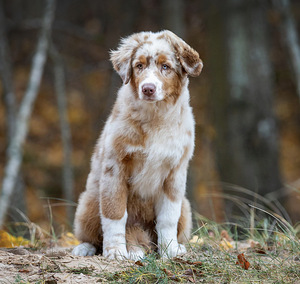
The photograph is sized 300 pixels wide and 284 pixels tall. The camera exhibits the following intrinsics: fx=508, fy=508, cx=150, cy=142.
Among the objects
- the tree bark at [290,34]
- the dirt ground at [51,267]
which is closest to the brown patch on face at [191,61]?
the dirt ground at [51,267]

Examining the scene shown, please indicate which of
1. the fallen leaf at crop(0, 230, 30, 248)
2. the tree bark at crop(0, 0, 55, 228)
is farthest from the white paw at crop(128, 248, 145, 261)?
the tree bark at crop(0, 0, 55, 228)

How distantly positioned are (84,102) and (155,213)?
9949 millimetres

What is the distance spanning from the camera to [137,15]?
12.2 metres

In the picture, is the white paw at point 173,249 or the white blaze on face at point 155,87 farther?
the white paw at point 173,249

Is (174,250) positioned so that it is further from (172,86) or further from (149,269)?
(172,86)

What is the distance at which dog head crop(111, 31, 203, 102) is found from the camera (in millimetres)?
4219

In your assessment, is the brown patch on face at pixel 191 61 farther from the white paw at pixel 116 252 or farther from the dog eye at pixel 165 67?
the white paw at pixel 116 252

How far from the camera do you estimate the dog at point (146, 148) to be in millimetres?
4195

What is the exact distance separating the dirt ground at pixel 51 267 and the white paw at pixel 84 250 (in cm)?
47

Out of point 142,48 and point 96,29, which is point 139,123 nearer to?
point 142,48

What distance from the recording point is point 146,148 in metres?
4.17

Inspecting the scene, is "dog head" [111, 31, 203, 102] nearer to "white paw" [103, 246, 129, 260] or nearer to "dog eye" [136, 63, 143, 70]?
"dog eye" [136, 63, 143, 70]

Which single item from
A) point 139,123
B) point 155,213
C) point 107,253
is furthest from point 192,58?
point 107,253

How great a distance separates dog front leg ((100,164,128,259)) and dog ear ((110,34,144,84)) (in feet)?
2.78
